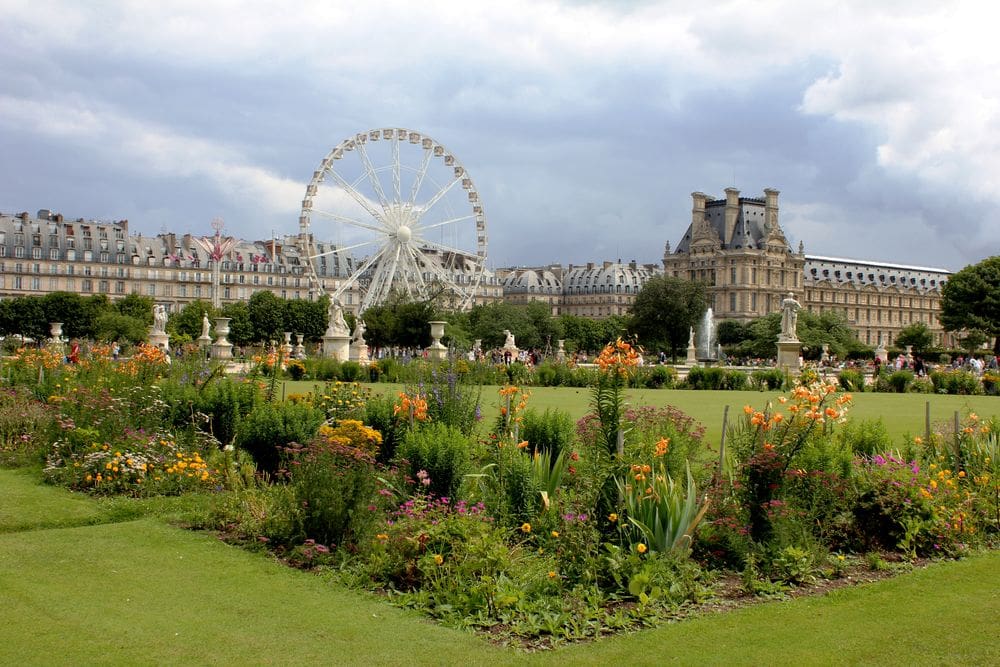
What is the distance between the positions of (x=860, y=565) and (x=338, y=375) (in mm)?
25453

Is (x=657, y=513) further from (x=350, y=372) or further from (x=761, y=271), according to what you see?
(x=761, y=271)

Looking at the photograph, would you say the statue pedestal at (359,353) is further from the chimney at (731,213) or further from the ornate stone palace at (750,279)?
→ the chimney at (731,213)

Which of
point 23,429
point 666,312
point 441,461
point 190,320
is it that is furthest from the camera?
point 666,312

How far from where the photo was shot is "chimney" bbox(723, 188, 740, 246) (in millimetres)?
121375

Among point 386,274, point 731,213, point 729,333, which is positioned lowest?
point 729,333

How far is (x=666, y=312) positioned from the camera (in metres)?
85.2

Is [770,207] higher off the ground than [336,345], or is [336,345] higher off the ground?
[770,207]

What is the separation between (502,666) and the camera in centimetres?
605

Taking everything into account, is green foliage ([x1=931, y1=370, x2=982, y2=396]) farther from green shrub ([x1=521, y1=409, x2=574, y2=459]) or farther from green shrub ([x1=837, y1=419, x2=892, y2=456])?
green shrub ([x1=521, y1=409, x2=574, y2=459])

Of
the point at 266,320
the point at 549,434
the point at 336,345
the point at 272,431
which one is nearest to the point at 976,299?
the point at 266,320

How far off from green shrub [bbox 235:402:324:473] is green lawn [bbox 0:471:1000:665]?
2416 millimetres

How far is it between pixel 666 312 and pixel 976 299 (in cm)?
2425

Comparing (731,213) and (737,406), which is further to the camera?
(731,213)

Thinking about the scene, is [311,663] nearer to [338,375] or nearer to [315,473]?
[315,473]
